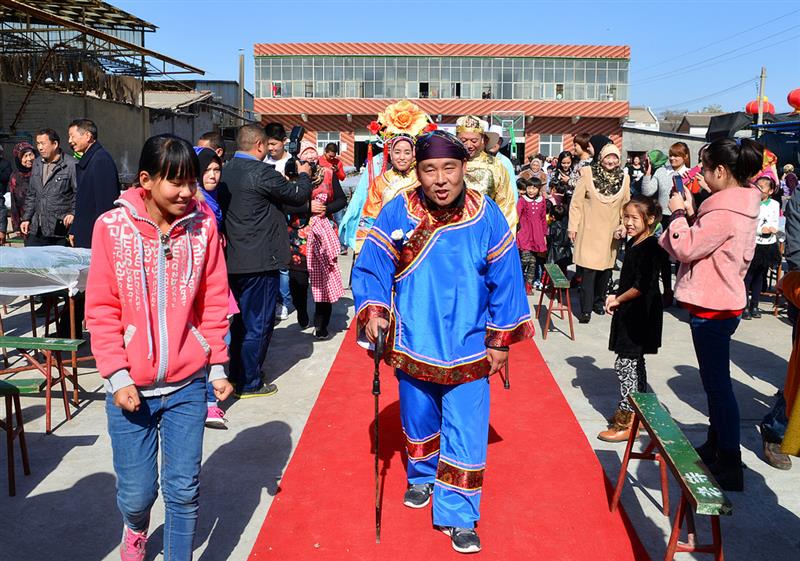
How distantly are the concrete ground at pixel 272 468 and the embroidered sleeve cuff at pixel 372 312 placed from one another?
3.94 feet

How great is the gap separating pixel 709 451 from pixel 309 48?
44996 mm

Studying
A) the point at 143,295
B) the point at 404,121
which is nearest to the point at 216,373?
the point at 143,295

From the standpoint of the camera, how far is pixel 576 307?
358 inches

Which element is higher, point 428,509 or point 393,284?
point 393,284

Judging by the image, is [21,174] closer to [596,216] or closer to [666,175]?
[596,216]

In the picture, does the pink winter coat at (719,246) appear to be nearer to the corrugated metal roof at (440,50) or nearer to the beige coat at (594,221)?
the beige coat at (594,221)

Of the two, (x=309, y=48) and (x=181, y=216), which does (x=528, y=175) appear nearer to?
(x=181, y=216)

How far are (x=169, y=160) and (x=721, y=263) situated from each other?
2.97 meters

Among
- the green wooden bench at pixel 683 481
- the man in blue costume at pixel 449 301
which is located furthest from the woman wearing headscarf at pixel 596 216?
the man in blue costume at pixel 449 301

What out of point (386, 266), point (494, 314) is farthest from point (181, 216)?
point (494, 314)

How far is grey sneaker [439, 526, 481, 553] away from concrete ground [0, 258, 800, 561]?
53cm

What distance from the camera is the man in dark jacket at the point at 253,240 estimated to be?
5.39 m

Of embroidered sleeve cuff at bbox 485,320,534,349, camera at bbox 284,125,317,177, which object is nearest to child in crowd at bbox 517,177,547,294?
camera at bbox 284,125,317,177

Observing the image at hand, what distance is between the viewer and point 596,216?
792 centimetres
